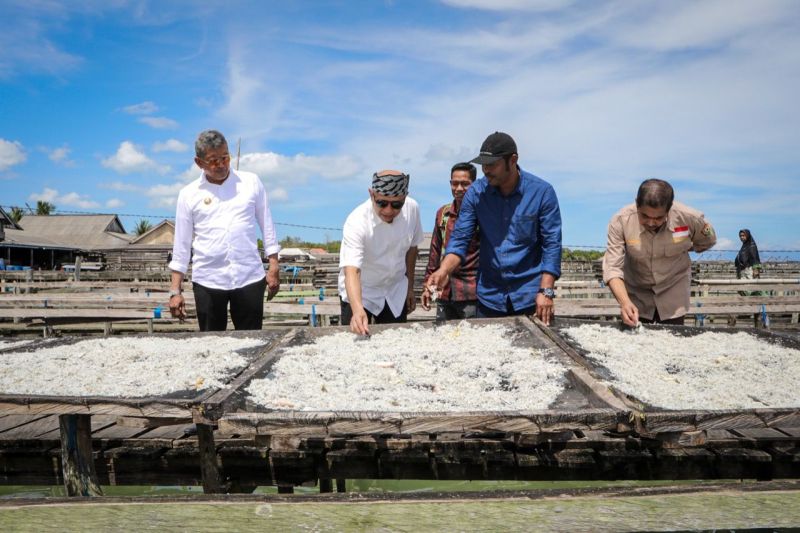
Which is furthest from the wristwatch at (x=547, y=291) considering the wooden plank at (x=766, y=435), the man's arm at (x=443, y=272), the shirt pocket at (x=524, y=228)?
the wooden plank at (x=766, y=435)

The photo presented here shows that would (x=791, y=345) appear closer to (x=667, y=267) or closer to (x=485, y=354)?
(x=667, y=267)

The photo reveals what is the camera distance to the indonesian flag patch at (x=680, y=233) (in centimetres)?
367

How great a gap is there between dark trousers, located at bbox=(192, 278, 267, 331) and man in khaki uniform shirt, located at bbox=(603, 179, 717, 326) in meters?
2.31

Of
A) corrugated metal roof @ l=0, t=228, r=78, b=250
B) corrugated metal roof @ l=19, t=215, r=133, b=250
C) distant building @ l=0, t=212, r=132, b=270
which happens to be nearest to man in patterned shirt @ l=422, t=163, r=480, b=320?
corrugated metal roof @ l=0, t=228, r=78, b=250

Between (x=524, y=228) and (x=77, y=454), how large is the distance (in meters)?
2.68

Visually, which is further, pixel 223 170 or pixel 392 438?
pixel 223 170

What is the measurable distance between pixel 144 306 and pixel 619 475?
9443mm

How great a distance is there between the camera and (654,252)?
381cm

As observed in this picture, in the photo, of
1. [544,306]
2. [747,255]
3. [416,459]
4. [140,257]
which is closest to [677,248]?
[544,306]

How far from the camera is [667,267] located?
152 inches

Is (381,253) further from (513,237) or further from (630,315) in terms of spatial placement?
(630,315)

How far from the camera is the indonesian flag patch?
3672 millimetres

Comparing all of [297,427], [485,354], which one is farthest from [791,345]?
[297,427]

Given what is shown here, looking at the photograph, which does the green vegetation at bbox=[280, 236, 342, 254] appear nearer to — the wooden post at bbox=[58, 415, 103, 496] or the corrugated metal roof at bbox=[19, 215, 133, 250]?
the corrugated metal roof at bbox=[19, 215, 133, 250]
